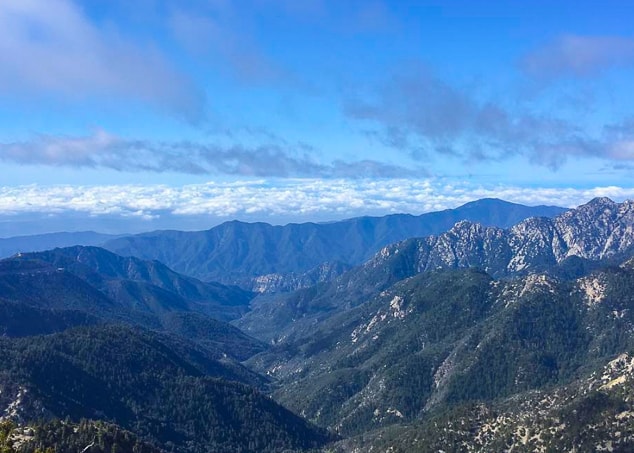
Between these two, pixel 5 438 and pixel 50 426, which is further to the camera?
pixel 50 426

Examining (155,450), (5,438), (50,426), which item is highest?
(5,438)

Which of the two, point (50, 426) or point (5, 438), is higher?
point (5, 438)

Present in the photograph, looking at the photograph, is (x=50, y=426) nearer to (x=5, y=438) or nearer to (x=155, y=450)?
(x=155, y=450)

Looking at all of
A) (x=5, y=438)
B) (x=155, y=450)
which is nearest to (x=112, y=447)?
(x=155, y=450)

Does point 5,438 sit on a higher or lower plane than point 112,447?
higher

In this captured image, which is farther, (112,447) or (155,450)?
(155,450)

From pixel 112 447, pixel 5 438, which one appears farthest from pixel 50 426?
pixel 5 438

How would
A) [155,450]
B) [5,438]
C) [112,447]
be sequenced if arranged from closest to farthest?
1. [5,438]
2. [112,447]
3. [155,450]

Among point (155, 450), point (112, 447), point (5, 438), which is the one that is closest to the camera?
point (5, 438)
